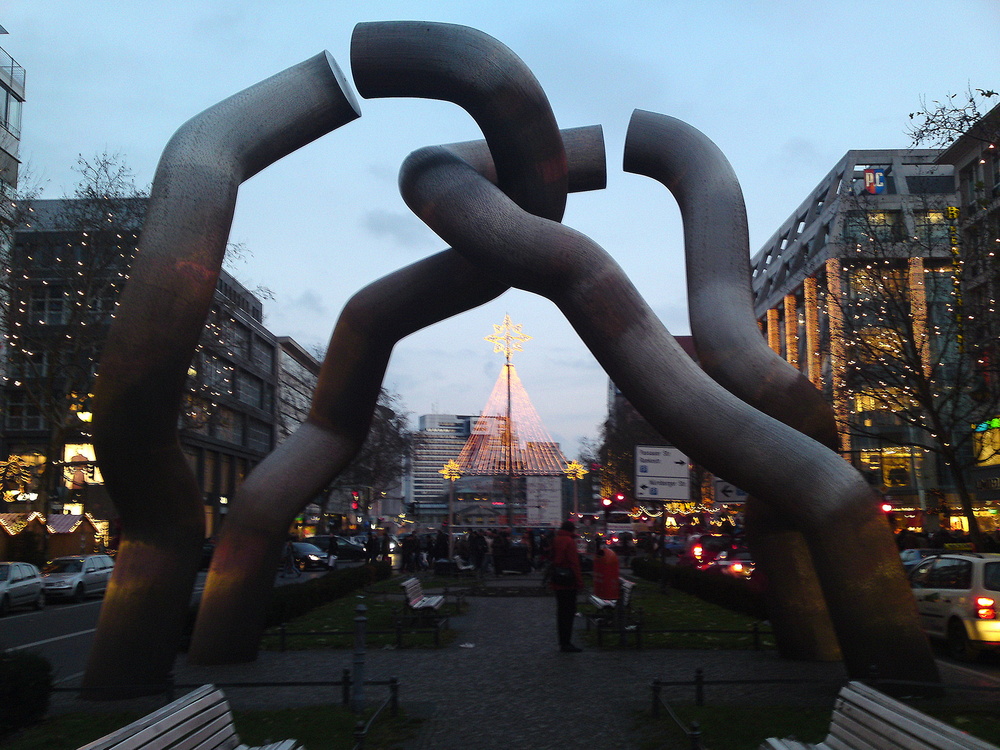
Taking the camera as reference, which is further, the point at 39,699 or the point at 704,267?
the point at 704,267

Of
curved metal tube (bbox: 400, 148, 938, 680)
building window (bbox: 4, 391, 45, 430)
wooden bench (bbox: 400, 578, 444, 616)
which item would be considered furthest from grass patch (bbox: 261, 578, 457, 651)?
building window (bbox: 4, 391, 45, 430)

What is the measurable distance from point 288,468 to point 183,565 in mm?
2286

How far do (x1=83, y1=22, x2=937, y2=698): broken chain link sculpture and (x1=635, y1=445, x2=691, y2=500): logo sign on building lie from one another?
10.7m

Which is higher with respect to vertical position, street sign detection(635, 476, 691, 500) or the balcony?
the balcony

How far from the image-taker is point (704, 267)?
1168 cm

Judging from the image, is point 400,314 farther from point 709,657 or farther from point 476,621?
point 476,621

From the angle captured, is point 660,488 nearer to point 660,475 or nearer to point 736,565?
point 660,475

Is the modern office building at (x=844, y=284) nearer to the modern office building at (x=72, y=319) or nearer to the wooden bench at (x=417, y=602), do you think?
the modern office building at (x=72, y=319)

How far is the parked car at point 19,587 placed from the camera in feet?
79.5

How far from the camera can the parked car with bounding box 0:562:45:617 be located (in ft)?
79.5

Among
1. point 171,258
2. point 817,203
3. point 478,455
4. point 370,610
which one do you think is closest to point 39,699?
point 171,258

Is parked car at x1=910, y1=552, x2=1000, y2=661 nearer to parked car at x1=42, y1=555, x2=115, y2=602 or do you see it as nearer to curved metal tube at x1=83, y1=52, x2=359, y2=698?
curved metal tube at x1=83, y1=52, x2=359, y2=698

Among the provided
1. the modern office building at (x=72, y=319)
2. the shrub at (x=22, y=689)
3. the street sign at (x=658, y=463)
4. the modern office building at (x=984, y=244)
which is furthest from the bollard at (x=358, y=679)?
the modern office building at (x=72, y=319)

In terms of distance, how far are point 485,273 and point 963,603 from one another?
8.18 metres
